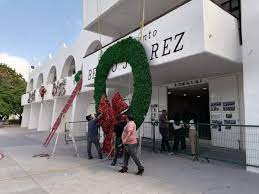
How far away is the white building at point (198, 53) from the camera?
751cm

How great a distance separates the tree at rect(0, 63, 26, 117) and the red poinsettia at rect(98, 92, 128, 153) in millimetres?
32842

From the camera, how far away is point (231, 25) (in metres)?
8.26

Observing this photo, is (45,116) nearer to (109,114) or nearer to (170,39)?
(109,114)

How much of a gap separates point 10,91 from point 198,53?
39447 millimetres

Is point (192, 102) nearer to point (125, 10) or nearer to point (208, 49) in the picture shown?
point (125, 10)

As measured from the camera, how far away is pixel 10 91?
4097 cm

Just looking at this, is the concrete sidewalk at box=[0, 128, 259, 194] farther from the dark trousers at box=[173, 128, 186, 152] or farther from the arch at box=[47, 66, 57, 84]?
the arch at box=[47, 66, 57, 84]

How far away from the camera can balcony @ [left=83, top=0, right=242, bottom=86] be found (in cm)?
742

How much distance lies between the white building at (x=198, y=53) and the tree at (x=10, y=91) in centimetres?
2596

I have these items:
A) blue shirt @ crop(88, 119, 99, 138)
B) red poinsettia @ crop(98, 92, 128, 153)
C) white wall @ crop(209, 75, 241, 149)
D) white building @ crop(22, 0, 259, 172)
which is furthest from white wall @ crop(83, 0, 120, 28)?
white wall @ crop(209, 75, 241, 149)

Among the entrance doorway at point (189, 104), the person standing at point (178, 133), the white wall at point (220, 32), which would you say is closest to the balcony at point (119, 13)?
the white wall at point (220, 32)

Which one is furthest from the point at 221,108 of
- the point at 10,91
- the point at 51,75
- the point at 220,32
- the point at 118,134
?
the point at 10,91

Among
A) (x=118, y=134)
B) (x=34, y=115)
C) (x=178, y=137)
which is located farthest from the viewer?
(x=34, y=115)

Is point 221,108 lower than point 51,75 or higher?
lower
